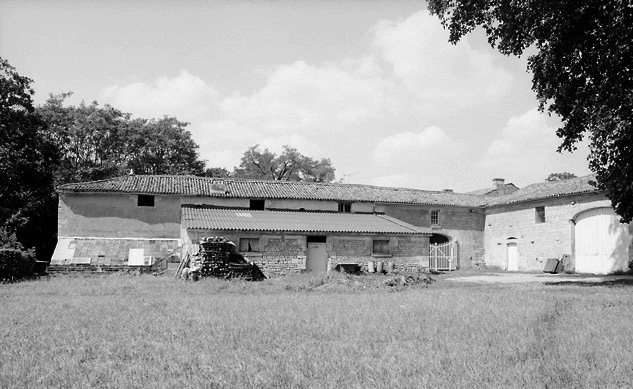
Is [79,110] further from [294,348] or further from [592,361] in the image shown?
[592,361]

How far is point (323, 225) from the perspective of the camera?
31.5 meters

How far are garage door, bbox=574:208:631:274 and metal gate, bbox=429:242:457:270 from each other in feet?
29.7

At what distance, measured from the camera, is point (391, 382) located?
6.31 metres

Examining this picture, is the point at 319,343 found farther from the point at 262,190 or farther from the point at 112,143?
the point at 112,143

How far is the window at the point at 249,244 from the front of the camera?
29062 millimetres

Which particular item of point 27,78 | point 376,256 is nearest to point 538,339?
point 376,256

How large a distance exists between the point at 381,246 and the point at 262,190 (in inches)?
378

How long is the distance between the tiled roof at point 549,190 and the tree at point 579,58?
1221 cm

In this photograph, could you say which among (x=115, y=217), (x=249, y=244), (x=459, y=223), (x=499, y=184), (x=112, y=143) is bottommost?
(x=249, y=244)

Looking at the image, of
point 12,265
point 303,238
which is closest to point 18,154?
point 12,265

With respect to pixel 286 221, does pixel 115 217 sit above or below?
above

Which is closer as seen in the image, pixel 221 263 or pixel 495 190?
pixel 221 263

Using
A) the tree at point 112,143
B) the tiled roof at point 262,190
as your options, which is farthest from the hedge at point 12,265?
the tree at point 112,143

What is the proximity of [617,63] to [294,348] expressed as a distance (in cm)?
1473
